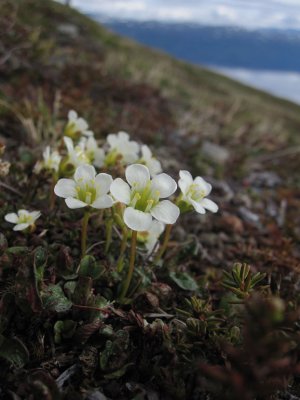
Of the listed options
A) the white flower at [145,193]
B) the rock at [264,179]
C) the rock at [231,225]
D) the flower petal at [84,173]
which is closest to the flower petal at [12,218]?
the flower petal at [84,173]

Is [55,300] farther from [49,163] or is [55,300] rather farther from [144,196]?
[49,163]

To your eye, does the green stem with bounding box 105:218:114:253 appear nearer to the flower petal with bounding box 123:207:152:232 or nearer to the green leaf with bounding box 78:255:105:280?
the green leaf with bounding box 78:255:105:280

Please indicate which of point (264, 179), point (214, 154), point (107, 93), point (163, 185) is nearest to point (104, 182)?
point (163, 185)

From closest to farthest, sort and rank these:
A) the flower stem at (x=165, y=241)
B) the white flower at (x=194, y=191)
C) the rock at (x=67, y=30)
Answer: the white flower at (x=194, y=191)
the flower stem at (x=165, y=241)
the rock at (x=67, y=30)

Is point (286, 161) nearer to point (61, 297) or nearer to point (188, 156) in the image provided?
point (188, 156)

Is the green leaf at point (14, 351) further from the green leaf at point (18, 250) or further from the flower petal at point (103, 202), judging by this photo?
the flower petal at point (103, 202)

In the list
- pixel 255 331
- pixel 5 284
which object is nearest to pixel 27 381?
pixel 5 284

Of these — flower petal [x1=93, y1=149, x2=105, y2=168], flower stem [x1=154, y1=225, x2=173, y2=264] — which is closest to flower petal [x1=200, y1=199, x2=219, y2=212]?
flower stem [x1=154, y1=225, x2=173, y2=264]
